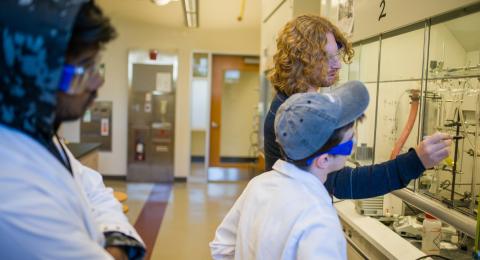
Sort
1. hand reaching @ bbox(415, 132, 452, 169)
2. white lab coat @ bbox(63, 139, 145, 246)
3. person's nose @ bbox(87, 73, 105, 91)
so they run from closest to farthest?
person's nose @ bbox(87, 73, 105, 91), white lab coat @ bbox(63, 139, 145, 246), hand reaching @ bbox(415, 132, 452, 169)

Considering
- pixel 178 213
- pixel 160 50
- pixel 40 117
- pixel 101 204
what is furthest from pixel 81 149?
pixel 40 117

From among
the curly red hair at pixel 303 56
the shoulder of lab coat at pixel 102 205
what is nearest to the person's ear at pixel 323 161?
the curly red hair at pixel 303 56

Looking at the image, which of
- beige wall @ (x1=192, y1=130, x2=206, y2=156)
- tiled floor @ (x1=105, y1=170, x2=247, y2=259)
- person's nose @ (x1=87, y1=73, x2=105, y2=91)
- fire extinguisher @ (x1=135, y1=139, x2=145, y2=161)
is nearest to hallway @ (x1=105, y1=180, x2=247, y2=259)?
tiled floor @ (x1=105, y1=170, x2=247, y2=259)

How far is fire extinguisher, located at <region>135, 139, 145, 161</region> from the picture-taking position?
644 cm

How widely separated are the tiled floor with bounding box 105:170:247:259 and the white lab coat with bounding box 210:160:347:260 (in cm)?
288

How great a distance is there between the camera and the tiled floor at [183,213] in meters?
4.07

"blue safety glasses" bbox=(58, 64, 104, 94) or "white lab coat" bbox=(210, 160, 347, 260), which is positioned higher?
"blue safety glasses" bbox=(58, 64, 104, 94)

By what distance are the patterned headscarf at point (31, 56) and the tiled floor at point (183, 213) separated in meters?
3.44

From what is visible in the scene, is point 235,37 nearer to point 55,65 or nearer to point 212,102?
point 212,102

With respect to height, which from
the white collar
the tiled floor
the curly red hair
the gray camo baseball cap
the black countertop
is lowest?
the tiled floor

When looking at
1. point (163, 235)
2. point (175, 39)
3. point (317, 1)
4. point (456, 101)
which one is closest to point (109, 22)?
point (456, 101)

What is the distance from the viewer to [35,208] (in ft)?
1.90

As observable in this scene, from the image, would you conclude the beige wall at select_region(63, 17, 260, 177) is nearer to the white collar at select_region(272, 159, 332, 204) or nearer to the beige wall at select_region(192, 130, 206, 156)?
the beige wall at select_region(192, 130, 206, 156)

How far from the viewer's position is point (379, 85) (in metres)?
2.15
